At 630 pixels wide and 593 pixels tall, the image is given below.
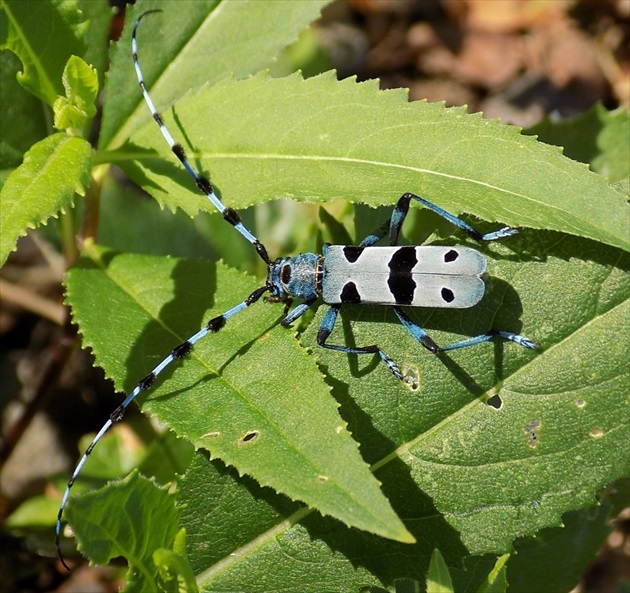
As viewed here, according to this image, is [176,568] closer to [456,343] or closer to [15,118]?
[456,343]

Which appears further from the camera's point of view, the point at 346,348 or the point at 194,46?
the point at 194,46

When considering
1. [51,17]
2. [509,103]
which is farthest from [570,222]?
[509,103]

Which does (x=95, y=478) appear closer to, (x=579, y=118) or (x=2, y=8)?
(x=2, y=8)

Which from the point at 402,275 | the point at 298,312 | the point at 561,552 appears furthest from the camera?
the point at 561,552

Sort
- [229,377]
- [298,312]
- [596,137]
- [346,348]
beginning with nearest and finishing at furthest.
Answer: [229,377]
[346,348]
[298,312]
[596,137]

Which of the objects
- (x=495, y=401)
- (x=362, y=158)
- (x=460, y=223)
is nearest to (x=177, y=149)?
(x=362, y=158)

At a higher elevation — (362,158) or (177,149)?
(177,149)

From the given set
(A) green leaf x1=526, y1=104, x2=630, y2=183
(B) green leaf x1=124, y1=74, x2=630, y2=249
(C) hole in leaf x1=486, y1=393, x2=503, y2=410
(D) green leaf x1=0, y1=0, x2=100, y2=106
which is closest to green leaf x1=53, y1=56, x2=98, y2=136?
(D) green leaf x1=0, y1=0, x2=100, y2=106

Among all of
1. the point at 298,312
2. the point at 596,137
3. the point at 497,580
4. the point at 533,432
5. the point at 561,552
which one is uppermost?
the point at 298,312

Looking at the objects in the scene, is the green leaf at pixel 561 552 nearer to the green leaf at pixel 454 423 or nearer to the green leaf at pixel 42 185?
the green leaf at pixel 454 423
